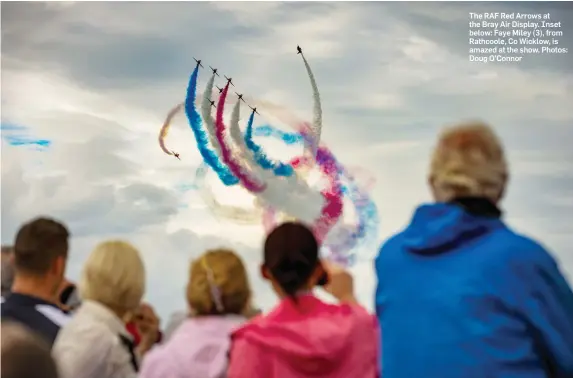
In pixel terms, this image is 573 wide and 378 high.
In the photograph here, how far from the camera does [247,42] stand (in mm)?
3668

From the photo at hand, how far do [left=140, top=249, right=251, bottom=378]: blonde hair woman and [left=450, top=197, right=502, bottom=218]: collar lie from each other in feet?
1.94

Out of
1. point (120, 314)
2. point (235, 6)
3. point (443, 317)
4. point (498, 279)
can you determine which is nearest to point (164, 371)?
point (120, 314)

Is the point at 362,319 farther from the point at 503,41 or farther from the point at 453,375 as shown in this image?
the point at 503,41

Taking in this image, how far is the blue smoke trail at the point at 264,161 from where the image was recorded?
410 cm

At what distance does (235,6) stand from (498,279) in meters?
2.48

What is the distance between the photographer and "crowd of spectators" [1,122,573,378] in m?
1.36

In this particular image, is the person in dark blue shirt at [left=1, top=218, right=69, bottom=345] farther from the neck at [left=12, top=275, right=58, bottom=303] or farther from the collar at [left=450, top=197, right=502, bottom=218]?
the collar at [left=450, top=197, right=502, bottom=218]

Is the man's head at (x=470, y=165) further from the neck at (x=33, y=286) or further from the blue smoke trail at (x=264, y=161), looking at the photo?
the blue smoke trail at (x=264, y=161)

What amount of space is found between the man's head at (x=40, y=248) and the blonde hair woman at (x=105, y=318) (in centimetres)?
8

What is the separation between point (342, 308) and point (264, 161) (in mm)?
2477

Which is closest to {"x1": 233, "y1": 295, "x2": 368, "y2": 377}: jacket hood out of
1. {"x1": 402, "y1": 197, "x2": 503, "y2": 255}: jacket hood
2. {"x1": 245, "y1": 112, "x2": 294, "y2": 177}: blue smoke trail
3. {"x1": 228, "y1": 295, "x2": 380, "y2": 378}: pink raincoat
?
{"x1": 228, "y1": 295, "x2": 380, "y2": 378}: pink raincoat

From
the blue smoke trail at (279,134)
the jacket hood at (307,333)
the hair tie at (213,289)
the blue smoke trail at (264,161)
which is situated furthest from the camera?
the blue smoke trail at (264,161)

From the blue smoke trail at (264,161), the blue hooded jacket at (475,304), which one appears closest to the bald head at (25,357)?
the blue hooded jacket at (475,304)

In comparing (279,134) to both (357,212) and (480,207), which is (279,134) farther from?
(480,207)
